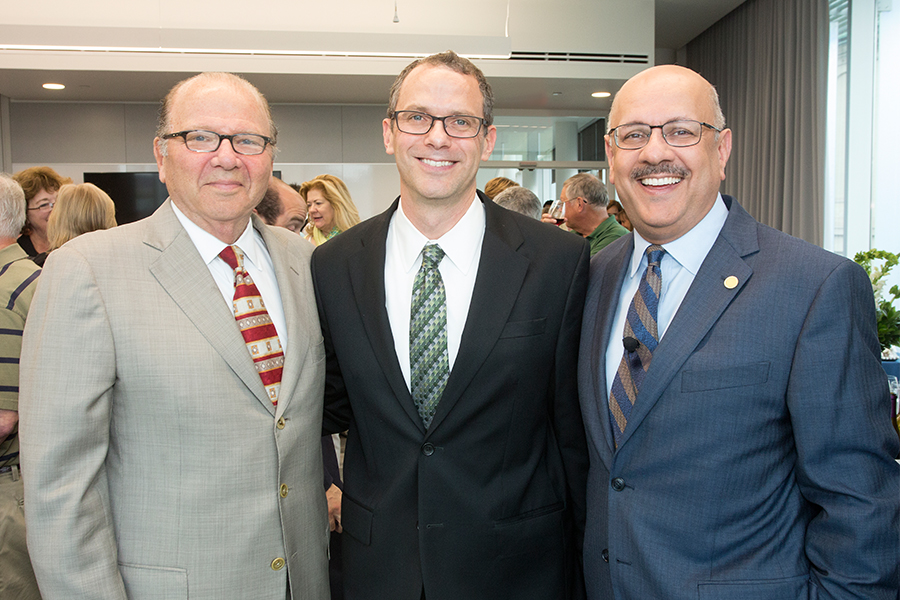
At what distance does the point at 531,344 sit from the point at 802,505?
25.9 inches

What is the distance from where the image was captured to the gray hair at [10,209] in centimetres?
227

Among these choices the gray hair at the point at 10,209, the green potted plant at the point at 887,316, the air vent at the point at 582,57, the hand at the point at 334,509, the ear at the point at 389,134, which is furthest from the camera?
the air vent at the point at 582,57

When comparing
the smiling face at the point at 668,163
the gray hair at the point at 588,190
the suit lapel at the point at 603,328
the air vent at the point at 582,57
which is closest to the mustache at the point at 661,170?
the smiling face at the point at 668,163

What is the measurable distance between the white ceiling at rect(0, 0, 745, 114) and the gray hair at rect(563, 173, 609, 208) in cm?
255

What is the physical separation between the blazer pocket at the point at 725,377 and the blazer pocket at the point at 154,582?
1131 mm

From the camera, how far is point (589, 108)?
8086 mm

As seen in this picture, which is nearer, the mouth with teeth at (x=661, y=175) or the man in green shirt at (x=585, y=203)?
the mouth with teeth at (x=661, y=175)

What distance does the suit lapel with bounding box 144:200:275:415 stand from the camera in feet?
4.67

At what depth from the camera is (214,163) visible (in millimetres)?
1513

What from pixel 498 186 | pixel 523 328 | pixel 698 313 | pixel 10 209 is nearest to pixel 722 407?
pixel 698 313

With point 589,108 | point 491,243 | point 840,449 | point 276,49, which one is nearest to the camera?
point 840,449

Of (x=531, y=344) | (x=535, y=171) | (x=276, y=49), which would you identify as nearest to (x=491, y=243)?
(x=531, y=344)

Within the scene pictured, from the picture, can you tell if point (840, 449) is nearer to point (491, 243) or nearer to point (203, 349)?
point (491, 243)

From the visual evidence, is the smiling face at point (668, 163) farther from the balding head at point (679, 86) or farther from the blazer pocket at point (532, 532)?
the blazer pocket at point (532, 532)
